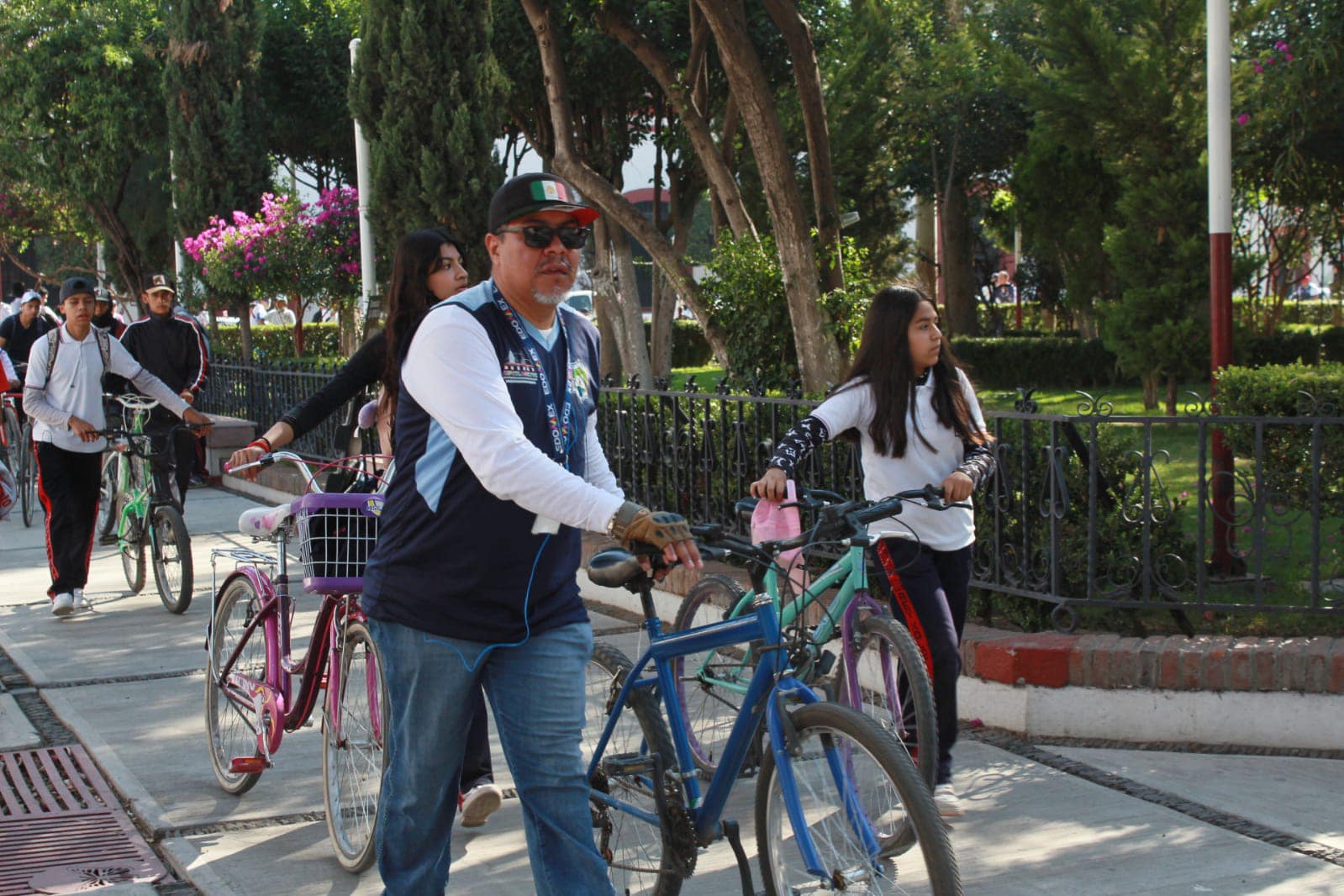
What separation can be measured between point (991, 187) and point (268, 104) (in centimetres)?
Result: 1534

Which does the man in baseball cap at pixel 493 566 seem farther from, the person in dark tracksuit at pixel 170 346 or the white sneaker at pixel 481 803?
the person in dark tracksuit at pixel 170 346

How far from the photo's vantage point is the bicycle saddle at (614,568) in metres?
3.29

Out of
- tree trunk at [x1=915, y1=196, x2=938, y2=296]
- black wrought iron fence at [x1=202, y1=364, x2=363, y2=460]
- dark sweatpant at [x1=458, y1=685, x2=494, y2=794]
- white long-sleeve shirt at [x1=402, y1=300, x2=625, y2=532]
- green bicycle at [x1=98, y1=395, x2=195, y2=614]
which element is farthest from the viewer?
tree trunk at [x1=915, y1=196, x2=938, y2=296]

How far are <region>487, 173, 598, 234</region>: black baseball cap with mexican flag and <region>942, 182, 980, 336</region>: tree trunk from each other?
1129 inches

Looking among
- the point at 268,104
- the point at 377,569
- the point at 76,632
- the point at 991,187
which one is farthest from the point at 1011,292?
the point at 377,569

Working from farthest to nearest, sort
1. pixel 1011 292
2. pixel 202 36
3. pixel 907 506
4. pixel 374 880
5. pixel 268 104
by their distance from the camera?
pixel 1011 292, pixel 268 104, pixel 202 36, pixel 907 506, pixel 374 880

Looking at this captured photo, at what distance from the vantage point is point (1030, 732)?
5637mm

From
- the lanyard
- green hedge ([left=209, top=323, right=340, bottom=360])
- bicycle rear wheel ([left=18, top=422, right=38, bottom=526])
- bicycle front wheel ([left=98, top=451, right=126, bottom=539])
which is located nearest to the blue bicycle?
the lanyard

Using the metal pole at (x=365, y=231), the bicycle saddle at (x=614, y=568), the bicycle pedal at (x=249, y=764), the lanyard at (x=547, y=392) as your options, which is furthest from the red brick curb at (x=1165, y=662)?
the metal pole at (x=365, y=231)

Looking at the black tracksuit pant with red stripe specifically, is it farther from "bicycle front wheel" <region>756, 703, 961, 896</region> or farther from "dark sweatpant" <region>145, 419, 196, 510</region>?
"bicycle front wheel" <region>756, 703, 961, 896</region>

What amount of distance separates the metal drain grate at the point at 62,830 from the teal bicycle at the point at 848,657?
1674mm

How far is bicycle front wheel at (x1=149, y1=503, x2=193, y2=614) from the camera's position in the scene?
841 centimetres

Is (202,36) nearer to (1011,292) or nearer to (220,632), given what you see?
(220,632)

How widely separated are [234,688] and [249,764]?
0.29 m
